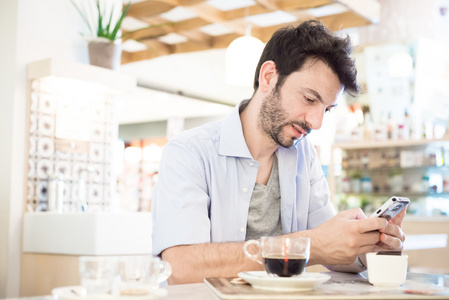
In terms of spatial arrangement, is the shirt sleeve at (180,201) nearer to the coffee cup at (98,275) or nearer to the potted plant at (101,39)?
the coffee cup at (98,275)

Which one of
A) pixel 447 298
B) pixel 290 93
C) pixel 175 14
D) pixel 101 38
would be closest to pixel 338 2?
pixel 101 38

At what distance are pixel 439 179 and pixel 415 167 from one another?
282mm

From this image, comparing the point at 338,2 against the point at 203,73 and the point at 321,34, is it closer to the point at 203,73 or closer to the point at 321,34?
the point at 321,34

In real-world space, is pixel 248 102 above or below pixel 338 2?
below

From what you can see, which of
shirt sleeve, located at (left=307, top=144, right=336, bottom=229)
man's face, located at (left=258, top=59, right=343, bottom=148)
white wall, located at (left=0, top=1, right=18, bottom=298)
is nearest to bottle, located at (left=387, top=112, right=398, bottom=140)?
white wall, located at (left=0, top=1, right=18, bottom=298)

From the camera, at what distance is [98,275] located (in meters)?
0.88

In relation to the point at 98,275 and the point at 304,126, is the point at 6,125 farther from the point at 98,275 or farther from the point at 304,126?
the point at 98,275

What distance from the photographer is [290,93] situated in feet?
5.90

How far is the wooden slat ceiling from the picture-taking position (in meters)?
5.17

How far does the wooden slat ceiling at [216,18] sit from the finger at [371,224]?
3.43 m

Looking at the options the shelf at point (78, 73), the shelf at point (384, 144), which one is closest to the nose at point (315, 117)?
the shelf at point (78, 73)

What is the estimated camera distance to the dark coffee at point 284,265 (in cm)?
107

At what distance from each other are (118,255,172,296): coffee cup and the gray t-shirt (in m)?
0.88

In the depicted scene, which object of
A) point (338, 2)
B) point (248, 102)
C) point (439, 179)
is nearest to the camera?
point (248, 102)
